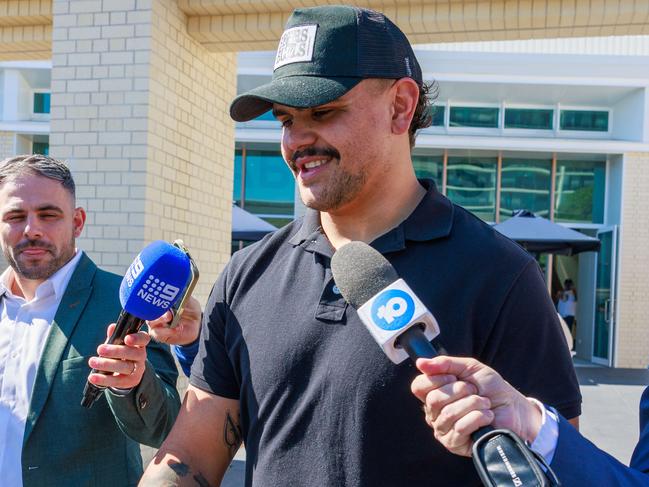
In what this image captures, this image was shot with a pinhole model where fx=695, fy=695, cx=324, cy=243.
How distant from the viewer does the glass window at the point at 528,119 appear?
46.7 feet

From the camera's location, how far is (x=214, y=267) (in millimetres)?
6301

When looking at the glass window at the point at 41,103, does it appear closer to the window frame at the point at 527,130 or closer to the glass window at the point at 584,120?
the window frame at the point at 527,130

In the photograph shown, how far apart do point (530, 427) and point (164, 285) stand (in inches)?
42.9

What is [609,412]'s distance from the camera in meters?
8.73

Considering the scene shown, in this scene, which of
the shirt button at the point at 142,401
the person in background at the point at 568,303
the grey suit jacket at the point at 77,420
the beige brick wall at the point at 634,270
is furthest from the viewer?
the person in background at the point at 568,303

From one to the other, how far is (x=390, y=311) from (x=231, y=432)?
82 cm

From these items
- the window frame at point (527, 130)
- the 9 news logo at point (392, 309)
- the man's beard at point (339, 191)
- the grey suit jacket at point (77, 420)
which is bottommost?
the grey suit jacket at point (77, 420)

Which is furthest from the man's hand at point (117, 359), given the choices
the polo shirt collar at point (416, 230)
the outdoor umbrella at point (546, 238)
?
the outdoor umbrella at point (546, 238)

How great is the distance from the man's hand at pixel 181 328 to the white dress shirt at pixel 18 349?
60 cm

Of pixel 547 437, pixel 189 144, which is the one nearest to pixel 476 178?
pixel 189 144

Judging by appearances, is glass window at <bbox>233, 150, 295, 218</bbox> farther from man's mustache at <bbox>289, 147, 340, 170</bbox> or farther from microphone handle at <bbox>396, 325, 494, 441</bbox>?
microphone handle at <bbox>396, 325, 494, 441</bbox>

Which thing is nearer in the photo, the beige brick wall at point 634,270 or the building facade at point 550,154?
the beige brick wall at point 634,270

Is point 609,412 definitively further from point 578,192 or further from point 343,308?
point 343,308

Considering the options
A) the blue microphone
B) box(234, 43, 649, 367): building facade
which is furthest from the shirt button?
box(234, 43, 649, 367): building facade
